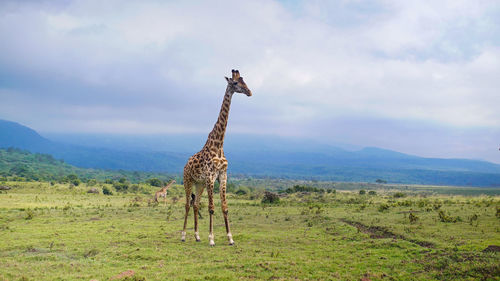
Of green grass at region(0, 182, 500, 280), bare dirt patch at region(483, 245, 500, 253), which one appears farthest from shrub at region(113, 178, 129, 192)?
bare dirt patch at region(483, 245, 500, 253)

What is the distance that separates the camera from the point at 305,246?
12.7 metres

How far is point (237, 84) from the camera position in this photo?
13.5 metres

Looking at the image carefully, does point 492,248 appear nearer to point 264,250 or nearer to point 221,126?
point 264,250

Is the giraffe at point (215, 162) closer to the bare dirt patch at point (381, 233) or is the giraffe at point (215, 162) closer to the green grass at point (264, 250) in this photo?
the green grass at point (264, 250)

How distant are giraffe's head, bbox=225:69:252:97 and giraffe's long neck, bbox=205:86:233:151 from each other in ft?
0.85

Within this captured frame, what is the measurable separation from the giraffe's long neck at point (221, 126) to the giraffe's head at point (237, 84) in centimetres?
26

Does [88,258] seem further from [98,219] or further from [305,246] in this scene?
[98,219]

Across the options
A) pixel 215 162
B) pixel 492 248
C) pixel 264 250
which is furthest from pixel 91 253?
pixel 492 248

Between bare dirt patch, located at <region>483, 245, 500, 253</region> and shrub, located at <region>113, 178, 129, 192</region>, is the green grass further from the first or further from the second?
shrub, located at <region>113, 178, 129, 192</region>

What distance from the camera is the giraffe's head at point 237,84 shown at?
13398mm

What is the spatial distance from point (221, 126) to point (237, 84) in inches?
71.9

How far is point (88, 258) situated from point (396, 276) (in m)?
9.59

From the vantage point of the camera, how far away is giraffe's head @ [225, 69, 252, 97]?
1340cm

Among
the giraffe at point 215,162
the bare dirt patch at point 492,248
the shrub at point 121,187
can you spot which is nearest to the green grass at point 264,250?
the bare dirt patch at point 492,248
